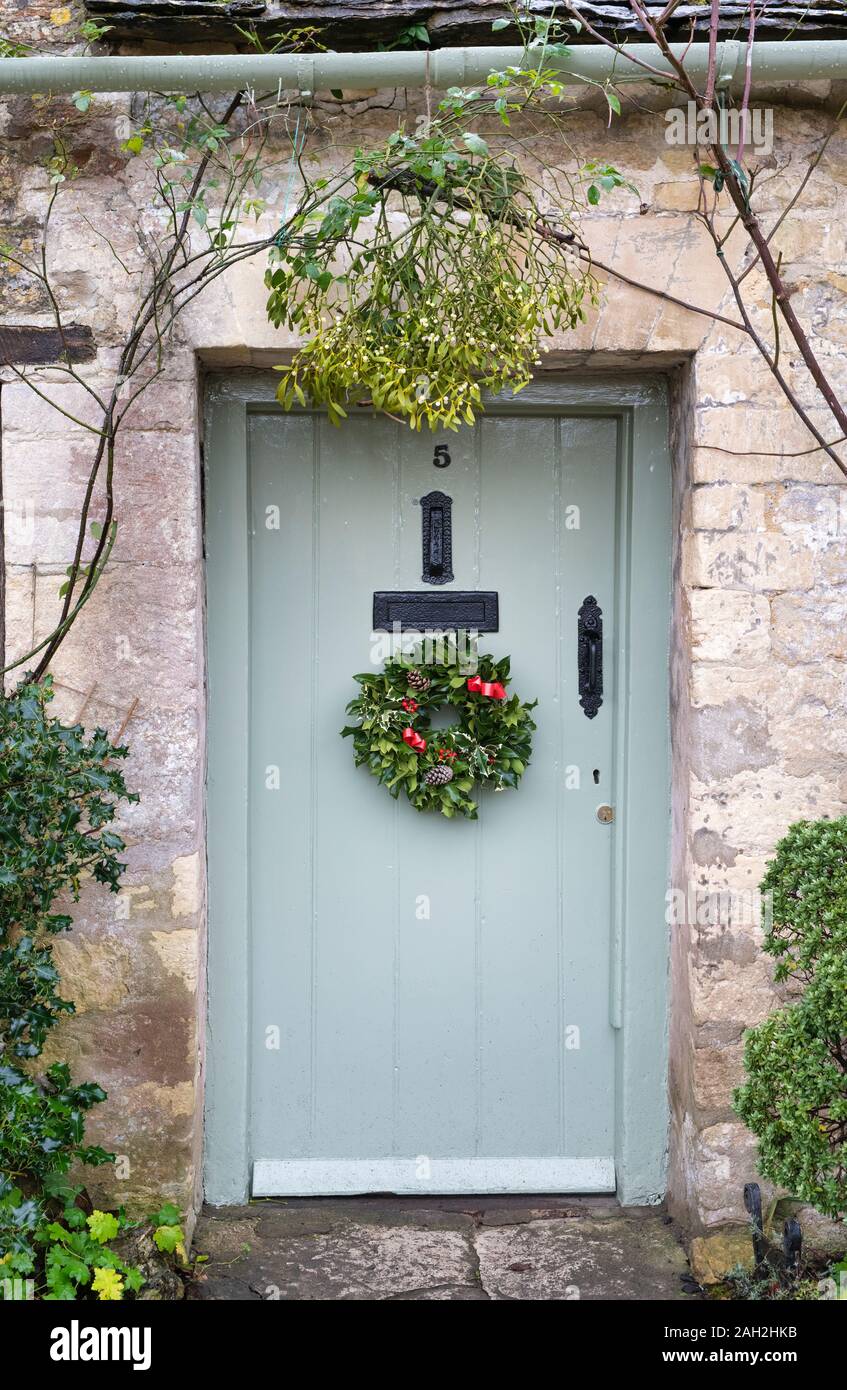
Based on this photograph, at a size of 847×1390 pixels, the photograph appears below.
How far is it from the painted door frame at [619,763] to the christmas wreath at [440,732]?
32 cm

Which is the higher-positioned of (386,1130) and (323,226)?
(323,226)

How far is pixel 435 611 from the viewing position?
3.32m

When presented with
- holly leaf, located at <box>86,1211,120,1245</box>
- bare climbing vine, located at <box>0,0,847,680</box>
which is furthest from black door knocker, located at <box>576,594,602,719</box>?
holly leaf, located at <box>86,1211,120,1245</box>

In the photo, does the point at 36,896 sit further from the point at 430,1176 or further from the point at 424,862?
the point at 430,1176

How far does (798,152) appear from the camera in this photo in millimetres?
3010

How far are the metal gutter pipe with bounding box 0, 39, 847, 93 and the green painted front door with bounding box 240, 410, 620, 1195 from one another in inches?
34.4

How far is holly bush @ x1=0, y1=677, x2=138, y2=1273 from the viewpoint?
2564 millimetres

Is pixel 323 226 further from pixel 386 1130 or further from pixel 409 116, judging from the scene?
pixel 386 1130

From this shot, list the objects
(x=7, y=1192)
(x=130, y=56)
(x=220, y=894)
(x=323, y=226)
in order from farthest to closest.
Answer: (x=220, y=894) → (x=130, y=56) → (x=323, y=226) → (x=7, y=1192)

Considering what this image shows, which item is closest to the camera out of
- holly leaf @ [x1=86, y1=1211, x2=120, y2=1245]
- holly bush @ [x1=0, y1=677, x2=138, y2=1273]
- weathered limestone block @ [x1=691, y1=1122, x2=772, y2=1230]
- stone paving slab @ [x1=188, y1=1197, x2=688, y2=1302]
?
holly bush @ [x1=0, y1=677, x2=138, y2=1273]

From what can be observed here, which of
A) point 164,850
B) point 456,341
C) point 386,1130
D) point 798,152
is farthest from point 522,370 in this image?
point 386,1130

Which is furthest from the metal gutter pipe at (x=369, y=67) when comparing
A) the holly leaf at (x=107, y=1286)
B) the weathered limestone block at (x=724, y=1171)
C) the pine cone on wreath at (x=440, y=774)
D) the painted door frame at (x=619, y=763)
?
A: the holly leaf at (x=107, y=1286)

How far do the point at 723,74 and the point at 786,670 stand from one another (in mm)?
1477

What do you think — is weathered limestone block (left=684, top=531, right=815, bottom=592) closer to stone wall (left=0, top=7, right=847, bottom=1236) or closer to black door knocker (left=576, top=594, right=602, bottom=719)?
stone wall (left=0, top=7, right=847, bottom=1236)
